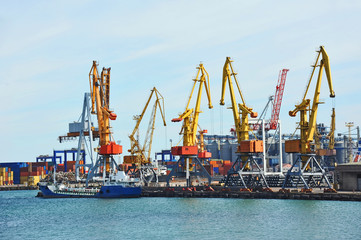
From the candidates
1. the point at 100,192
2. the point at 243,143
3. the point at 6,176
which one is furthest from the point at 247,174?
the point at 6,176

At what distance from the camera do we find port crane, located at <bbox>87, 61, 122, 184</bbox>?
4341 inches

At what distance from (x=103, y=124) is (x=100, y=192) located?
1746 cm

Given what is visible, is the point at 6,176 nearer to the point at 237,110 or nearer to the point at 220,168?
the point at 220,168

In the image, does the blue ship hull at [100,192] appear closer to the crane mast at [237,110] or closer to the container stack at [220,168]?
the crane mast at [237,110]

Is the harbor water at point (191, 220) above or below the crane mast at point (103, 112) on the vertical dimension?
below

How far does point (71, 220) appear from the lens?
6775cm

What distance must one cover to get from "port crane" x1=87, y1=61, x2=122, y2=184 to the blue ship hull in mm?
3856

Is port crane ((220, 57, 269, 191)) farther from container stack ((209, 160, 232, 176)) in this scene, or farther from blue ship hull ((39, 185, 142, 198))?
container stack ((209, 160, 232, 176))

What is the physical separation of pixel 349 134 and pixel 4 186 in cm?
11290

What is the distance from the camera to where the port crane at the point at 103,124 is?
110250 mm

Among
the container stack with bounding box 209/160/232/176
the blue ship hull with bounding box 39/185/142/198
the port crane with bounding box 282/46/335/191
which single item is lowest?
the blue ship hull with bounding box 39/185/142/198

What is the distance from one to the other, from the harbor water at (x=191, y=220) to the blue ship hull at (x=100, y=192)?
11.6 m

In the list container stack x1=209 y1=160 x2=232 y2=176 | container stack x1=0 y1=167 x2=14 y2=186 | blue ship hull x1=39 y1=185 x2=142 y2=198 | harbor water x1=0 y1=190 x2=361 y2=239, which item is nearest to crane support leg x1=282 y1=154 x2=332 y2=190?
harbor water x1=0 y1=190 x2=361 y2=239

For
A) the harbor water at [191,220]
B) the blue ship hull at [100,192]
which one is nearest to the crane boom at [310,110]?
the harbor water at [191,220]
